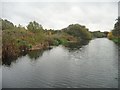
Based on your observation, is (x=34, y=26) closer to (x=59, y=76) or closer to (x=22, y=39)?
(x=22, y=39)

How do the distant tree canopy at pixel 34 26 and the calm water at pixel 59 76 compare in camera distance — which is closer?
the calm water at pixel 59 76

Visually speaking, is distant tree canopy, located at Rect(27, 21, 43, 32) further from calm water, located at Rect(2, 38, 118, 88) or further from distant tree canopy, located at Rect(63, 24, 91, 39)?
distant tree canopy, located at Rect(63, 24, 91, 39)

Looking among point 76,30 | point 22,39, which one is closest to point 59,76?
point 22,39

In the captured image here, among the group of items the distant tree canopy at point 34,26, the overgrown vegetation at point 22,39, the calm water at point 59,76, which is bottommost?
the calm water at point 59,76

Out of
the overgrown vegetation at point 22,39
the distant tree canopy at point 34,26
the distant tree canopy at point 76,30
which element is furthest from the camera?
the distant tree canopy at point 76,30

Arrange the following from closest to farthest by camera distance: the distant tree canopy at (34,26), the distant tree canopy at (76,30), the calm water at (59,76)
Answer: the calm water at (59,76) → the distant tree canopy at (34,26) → the distant tree canopy at (76,30)

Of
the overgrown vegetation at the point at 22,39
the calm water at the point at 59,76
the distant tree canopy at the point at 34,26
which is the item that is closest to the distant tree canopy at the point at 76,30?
the overgrown vegetation at the point at 22,39

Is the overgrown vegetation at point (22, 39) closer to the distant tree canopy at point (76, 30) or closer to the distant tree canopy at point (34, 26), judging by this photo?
the distant tree canopy at point (34, 26)

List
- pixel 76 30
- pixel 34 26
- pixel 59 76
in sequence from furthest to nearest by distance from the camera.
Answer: pixel 76 30 < pixel 34 26 < pixel 59 76

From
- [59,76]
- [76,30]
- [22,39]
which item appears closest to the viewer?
[59,76]

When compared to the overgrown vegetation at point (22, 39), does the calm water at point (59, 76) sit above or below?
below

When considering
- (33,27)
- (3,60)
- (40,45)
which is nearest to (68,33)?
(33,27)

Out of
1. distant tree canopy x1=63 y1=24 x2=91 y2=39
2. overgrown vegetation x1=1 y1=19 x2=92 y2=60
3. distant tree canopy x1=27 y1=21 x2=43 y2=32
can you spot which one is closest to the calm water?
overgrown vegetation x1=1 y1=19 x2=92 y2=60

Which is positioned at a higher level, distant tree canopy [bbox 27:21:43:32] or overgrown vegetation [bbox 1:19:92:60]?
distant tree canopy [bbox 27:21:43:32]
